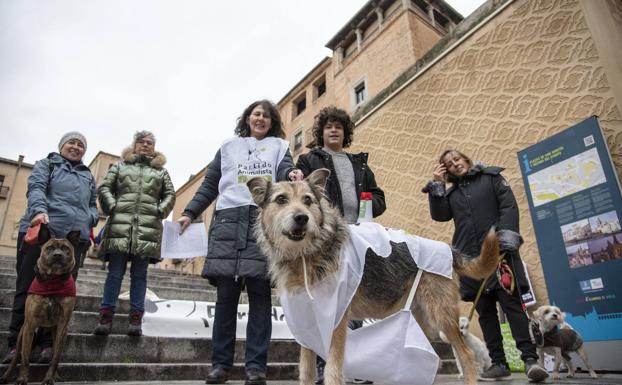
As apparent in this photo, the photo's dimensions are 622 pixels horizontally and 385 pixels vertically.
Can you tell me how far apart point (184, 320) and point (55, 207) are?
6.48ft

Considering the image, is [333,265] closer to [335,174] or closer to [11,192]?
[335,174]

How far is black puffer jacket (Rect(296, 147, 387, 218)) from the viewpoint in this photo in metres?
3.48

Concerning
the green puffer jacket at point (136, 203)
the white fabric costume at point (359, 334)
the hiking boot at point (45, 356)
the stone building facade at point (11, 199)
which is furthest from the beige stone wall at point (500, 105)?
the stone building facade at point (11, 199)

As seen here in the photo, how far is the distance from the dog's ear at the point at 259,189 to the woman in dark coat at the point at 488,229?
1964mm

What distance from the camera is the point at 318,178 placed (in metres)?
2.81

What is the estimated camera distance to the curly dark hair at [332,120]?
389 centimetres

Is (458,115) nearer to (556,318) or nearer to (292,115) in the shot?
(556,318)

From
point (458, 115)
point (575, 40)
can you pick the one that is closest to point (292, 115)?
point (458, 115)

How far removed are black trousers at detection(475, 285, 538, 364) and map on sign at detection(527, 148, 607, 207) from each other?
301 cm

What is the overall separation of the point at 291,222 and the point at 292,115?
68.4 feet

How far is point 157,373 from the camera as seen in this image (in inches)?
136

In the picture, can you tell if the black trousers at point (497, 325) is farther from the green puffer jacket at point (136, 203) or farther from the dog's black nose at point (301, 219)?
the green puffer jacket at point (136, 203)

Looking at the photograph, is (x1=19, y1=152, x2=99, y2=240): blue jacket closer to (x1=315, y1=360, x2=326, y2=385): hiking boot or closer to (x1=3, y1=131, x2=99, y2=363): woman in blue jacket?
(x1=3, y1=131, x2=99, y2=363): woman in blue jacket

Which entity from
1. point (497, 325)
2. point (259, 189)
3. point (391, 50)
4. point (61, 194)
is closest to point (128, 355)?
point (61, 194)
